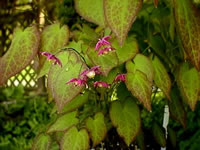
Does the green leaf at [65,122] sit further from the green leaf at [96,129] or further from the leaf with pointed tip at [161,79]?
the leaf with pointed tip at [161,79]

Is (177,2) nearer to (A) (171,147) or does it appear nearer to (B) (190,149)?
(A) (171,147)

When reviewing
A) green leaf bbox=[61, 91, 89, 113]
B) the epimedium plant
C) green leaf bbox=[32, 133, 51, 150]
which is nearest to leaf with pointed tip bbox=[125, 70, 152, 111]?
the epimedium plant

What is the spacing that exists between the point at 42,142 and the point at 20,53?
1.18 feet

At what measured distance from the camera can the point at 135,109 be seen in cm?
110

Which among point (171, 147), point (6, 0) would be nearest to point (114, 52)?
point (171, 147)

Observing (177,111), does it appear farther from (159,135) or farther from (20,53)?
(20,53)

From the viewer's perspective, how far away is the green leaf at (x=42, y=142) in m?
1.15

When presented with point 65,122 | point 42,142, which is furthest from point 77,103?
point 42,142

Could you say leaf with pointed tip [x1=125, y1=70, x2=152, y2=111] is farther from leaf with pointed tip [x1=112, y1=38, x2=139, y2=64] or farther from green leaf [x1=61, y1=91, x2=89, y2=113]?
green leaf [x1=61, y1=91, x2=89, y2=113]

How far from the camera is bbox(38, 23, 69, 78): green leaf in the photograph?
3.20 ft

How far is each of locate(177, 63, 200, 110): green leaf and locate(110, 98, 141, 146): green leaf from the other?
6.0 inches

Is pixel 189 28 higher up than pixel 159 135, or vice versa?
pixel 189 28

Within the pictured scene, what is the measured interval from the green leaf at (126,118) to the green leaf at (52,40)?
238mm

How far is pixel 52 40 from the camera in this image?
980mm
